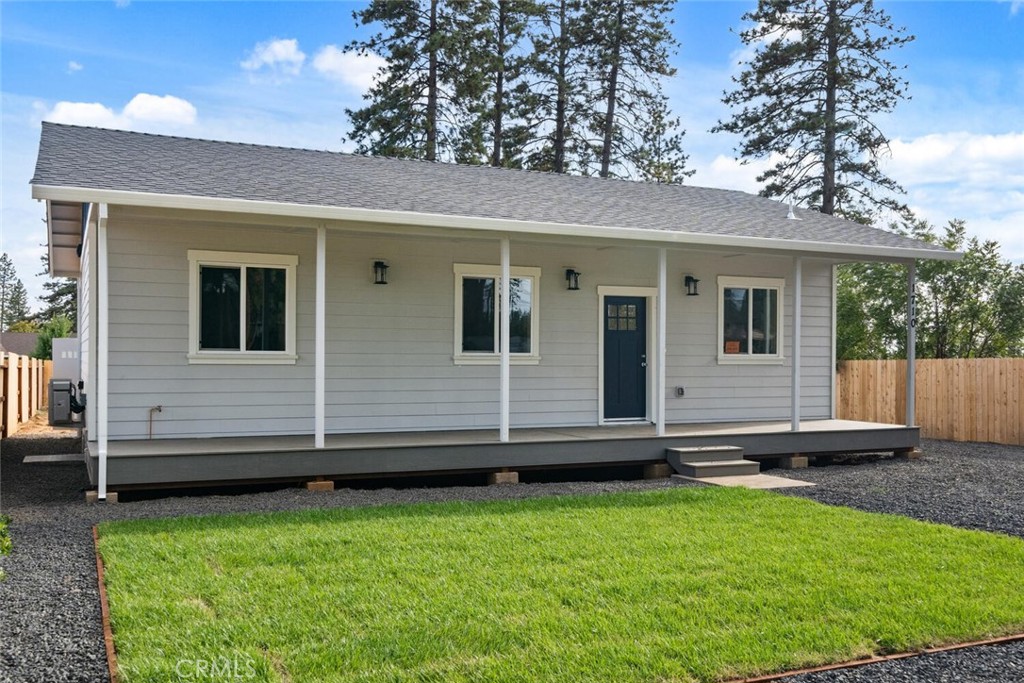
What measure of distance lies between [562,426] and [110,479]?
5428 mm

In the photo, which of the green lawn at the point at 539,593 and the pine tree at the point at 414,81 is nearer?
the green lawn at the point at 539,593

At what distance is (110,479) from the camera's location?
7914 millimetres

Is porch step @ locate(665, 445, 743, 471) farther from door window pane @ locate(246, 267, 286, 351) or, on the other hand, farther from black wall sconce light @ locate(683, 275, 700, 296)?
door window pane @ locate(246, 267, 286, 351)

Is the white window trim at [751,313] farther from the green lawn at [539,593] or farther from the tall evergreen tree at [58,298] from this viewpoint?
the tall evergreen tree at [58,298]

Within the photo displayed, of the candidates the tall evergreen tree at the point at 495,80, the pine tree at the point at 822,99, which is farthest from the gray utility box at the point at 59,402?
the pine tree at the point at 822,99

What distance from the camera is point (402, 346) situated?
10523 mm

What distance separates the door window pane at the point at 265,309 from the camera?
9781 millimetres

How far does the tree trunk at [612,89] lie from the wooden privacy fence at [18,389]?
14.0 metres

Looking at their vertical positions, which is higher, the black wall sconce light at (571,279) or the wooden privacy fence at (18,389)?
the black wall sconce light at (571,279)

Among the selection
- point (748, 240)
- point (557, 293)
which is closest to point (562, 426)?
point (557, 293)

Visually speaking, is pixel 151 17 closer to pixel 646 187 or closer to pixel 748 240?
pixel 646 187

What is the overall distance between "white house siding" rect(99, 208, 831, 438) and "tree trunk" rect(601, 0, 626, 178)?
11.2m

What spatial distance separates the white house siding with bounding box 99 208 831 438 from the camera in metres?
9.34

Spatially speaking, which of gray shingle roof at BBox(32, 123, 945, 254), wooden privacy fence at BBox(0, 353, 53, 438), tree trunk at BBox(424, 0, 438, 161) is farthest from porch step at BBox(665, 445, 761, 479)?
tree trunk at BBox(424, 0, 438, 161)
